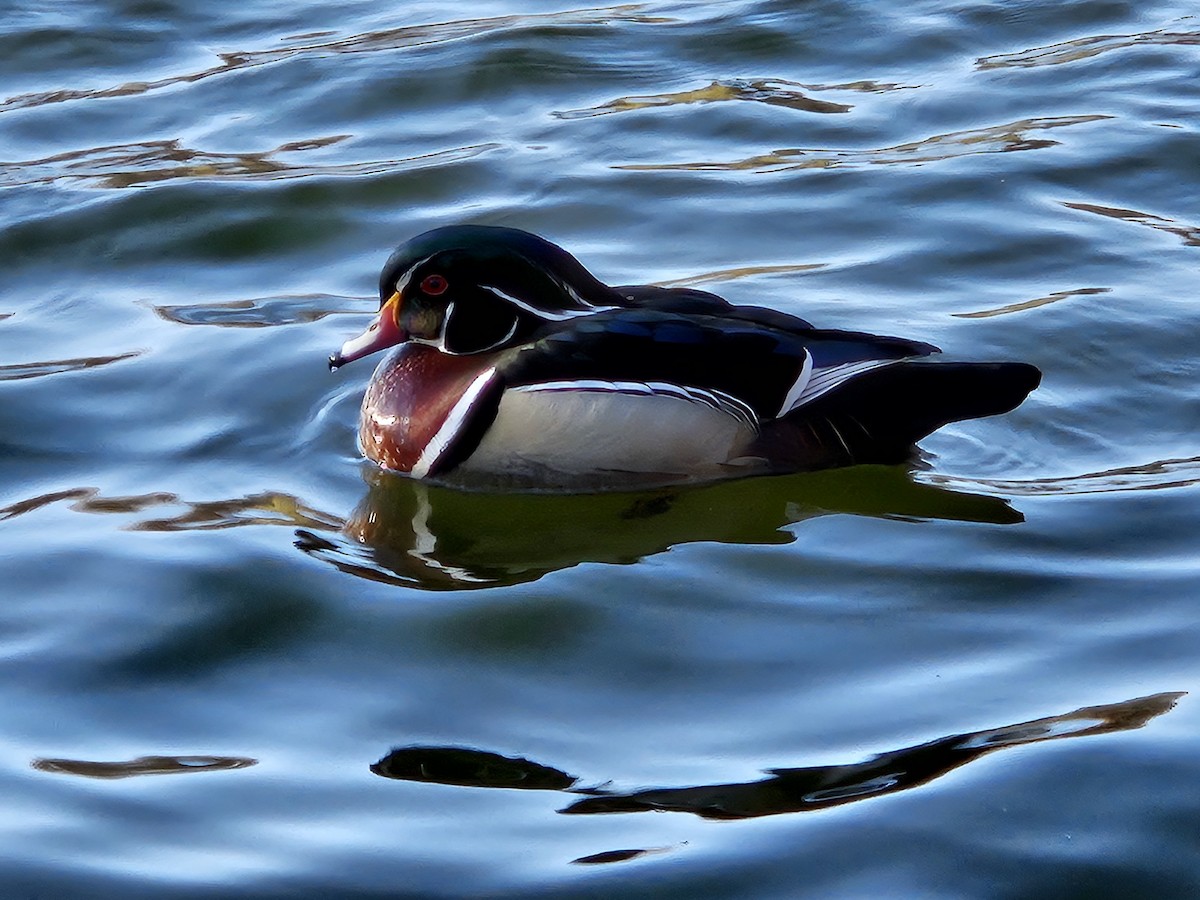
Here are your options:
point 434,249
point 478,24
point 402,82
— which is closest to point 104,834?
point 434,249

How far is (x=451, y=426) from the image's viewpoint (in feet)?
21.2

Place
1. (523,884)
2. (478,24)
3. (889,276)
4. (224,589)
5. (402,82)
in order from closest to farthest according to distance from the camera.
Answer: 1. (523,884)
2. (224,589)
3. (889,276)
4. (402,82)
5. (478,24)

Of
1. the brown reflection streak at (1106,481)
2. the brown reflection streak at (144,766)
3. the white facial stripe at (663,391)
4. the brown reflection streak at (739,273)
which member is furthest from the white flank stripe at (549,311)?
the brown reflection streak at (144,766)

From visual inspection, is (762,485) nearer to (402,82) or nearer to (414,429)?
(414,429)

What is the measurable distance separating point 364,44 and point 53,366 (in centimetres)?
476

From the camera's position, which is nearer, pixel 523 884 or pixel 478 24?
pixel 523 884

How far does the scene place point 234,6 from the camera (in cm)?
1270

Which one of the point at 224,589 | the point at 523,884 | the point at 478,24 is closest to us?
the point at 523,884

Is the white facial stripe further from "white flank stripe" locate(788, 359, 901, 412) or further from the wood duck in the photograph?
"white flank stripe" locate(788, 359, 901, 412)

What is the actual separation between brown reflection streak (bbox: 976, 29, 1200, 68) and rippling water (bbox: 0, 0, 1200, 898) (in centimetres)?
4

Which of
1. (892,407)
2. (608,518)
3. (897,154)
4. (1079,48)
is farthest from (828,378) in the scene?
(1079,48)

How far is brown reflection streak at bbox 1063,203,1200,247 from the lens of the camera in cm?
850

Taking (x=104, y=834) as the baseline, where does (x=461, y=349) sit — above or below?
above

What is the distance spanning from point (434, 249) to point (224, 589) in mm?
1413
